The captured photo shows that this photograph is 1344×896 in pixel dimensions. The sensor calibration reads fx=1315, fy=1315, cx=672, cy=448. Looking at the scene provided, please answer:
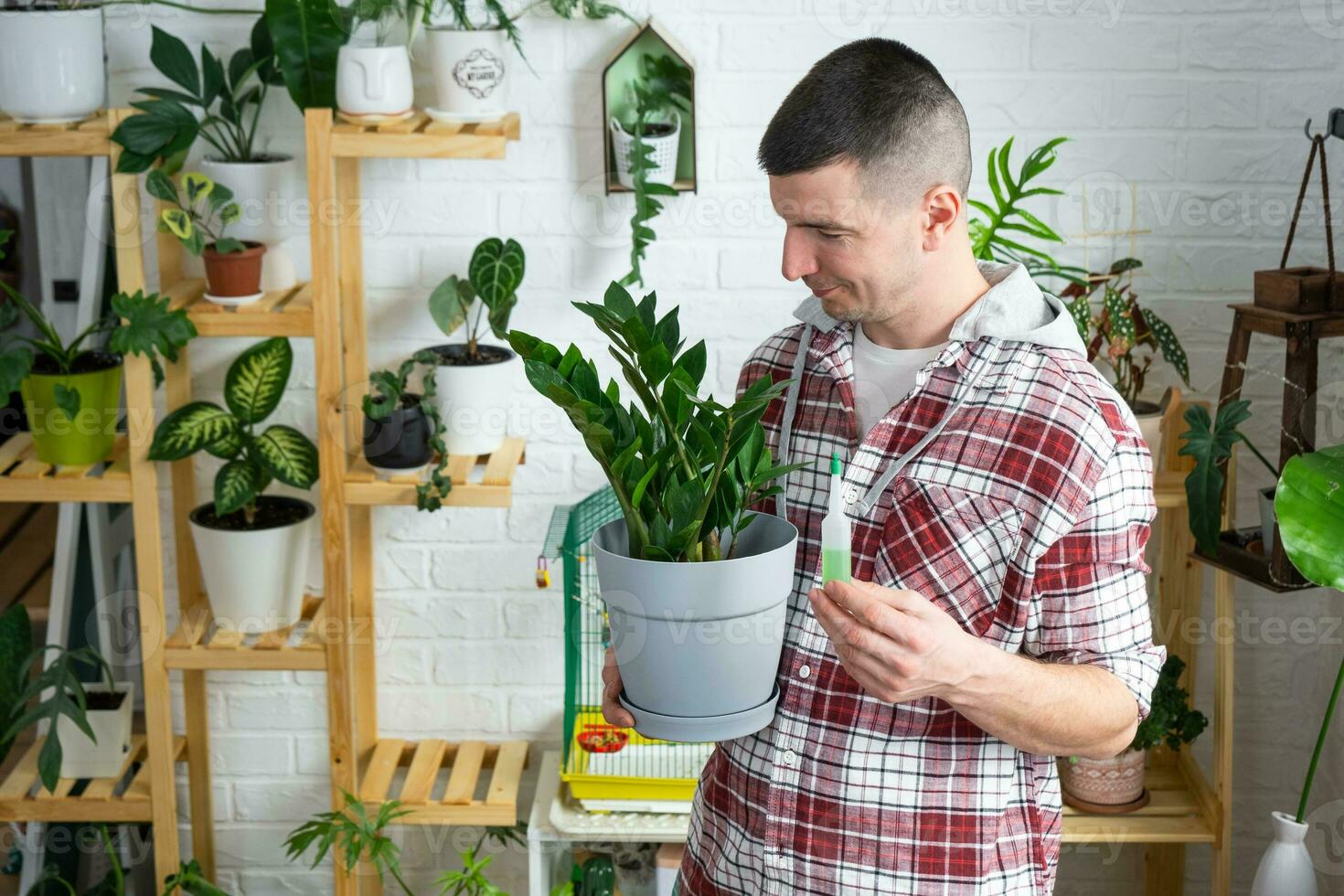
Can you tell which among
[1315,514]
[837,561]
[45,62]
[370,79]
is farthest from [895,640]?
[45,62]

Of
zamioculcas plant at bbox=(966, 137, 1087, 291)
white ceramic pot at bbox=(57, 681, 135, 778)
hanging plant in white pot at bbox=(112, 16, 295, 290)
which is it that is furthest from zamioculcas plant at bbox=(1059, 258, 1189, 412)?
white ceramic pot at bbox=(57, 681, 135, 778)

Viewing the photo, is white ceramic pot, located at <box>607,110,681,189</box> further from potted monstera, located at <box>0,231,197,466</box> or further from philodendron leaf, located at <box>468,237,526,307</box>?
potted monstera, located at <box>0,231,197,466</box>

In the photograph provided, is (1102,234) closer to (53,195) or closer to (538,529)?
(538,529)

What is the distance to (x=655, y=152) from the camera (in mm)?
2111

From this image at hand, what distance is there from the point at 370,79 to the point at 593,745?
1.11 metres

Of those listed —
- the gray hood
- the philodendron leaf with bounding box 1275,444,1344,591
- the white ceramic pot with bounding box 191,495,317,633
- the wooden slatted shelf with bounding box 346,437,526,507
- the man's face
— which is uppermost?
the man's face

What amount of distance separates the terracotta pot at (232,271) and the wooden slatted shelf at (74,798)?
2.73 ft

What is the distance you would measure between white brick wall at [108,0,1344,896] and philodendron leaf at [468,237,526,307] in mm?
143

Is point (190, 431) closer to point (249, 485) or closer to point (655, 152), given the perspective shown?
point (249, 485)

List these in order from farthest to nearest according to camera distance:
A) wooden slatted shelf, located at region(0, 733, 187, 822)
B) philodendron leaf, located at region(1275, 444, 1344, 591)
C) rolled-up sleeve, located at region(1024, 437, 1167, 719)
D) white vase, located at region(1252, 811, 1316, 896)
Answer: wooden slatted shelf, located at region(0, 733, 187, 822) < white vase, located at region(1252, 811, 1316, 896) < philodendron leaf, located at region(1275, 444, 1344, 591) < rolled-up sleeve, located at region(1024, 437, 1167, 719)

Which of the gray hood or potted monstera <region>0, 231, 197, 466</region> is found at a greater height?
the gray hood

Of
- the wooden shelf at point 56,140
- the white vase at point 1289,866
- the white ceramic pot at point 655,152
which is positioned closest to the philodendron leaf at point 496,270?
the white ceramic pot at point 655,152

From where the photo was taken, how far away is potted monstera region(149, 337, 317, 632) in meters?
2.11

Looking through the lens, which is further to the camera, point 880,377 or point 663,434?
point 880,377
